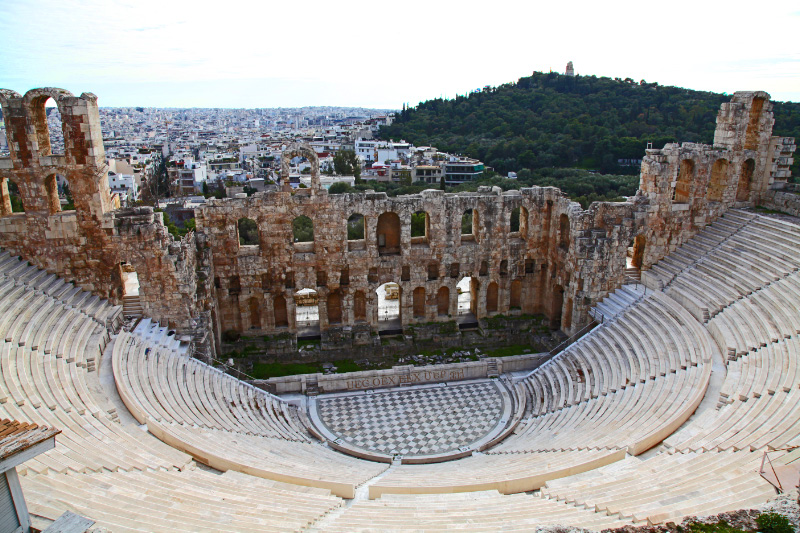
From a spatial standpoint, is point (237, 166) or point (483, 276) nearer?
point (483, 276)

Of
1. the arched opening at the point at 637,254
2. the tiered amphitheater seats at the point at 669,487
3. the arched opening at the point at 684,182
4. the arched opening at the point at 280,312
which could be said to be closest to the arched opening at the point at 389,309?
the arched opening at the point at 280,312

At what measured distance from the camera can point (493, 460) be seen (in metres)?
17.9

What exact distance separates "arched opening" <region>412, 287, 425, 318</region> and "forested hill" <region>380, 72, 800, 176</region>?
112 ft

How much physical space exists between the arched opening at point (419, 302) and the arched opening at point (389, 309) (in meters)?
1.03

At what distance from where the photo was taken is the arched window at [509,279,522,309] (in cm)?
2994

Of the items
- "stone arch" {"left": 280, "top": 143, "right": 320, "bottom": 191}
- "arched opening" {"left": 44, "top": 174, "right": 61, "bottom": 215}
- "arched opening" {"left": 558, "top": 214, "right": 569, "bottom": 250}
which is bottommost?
"arched opening" {"left": 558, "top": 214, "right": 569, "bottom": 250}

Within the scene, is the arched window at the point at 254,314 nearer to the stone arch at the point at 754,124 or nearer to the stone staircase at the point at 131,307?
the stone staircase at the point at 131,307

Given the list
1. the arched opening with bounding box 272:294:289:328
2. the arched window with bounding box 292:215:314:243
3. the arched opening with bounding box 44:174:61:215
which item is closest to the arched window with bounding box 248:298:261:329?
the arched opening with bounding box 272:294:289:328

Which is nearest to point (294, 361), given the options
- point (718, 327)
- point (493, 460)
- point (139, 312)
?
point (139, 312)

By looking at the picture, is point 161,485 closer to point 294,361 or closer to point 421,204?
point 294,361

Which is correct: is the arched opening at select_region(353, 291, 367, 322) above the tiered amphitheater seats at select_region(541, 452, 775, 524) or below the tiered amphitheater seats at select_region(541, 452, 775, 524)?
below

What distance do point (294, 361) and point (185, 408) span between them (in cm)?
884

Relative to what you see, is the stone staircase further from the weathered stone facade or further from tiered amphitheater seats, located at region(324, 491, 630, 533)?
tiered amphitheater seats, located at region(324, 491, 630, 533)

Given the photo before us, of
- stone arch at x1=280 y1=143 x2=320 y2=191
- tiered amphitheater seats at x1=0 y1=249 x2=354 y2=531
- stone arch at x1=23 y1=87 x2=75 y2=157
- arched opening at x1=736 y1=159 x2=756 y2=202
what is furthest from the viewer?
arched opening at x1=736 y1=159 x2=756 y2=202
